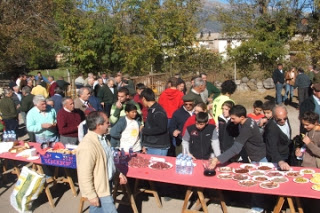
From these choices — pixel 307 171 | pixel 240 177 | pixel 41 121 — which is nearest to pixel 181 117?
pixel 240 177

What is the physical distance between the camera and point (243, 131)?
4.32 meters

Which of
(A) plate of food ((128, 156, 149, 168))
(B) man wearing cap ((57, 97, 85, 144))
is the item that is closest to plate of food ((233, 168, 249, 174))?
(A) plate of food ((128, 156, 149, 168))

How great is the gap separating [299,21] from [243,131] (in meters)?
16.6

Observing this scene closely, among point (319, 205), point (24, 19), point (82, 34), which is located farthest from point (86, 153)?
point (24, 19)

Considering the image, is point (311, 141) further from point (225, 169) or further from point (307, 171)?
point (225, 169)

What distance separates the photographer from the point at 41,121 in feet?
19.1

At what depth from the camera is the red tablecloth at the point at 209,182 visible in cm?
370

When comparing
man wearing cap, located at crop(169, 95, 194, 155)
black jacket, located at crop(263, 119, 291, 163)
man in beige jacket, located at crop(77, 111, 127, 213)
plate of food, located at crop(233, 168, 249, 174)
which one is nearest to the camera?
man in beige jacket, located at crop(77, 111, 127, 213)

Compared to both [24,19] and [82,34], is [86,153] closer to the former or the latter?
[82,34]

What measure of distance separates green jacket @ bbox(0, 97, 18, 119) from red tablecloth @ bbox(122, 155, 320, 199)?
5048 millimetres

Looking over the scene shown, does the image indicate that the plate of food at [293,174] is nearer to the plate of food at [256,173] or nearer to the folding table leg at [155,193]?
the plate of food at [256,173]

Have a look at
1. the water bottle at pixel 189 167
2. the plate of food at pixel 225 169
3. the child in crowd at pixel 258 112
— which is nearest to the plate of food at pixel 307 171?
the plate of food at pixel 225 169

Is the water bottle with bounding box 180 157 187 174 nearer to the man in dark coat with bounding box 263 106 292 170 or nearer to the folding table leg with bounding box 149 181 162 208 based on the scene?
the folding table leg with bounding box 149 181 162 208

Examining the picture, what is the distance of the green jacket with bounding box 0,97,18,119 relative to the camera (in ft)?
27.4
